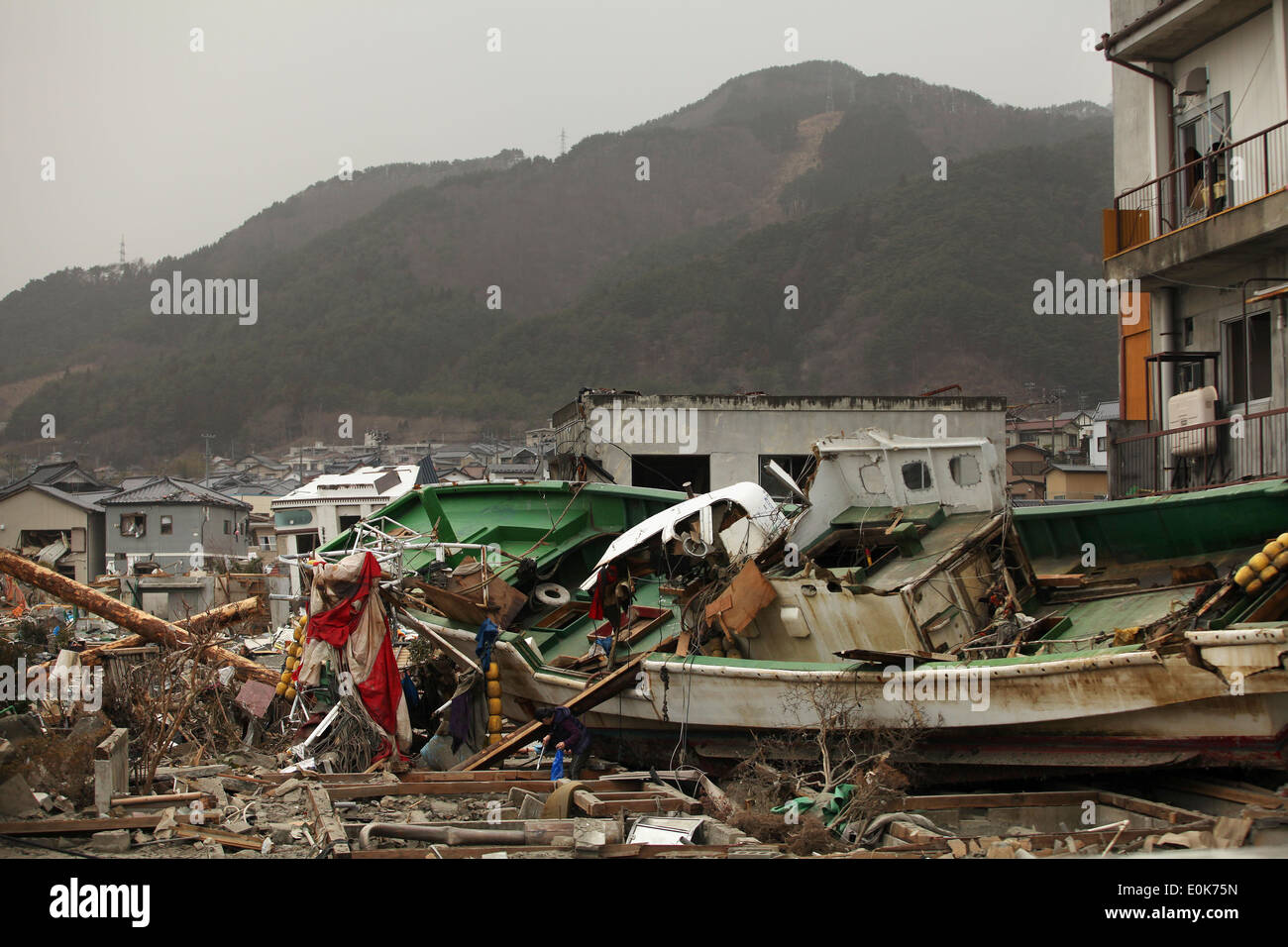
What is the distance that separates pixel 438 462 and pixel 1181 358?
54122mm

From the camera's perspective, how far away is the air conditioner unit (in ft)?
53.3

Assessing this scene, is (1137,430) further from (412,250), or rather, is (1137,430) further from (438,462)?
(412,250)

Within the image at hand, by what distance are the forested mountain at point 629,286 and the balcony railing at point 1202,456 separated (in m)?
18.7

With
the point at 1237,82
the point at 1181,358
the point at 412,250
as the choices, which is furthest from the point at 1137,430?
the point at 412,250

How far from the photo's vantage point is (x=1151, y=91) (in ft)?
63.5

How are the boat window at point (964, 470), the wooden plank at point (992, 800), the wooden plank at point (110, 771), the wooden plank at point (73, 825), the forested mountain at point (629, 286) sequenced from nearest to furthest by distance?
the wooden plank at point (73, 825) < the wooden plank at point (110, 771) < the wooden plank at point (992, 800) < the boat window at point (964, 470) < the forested mountain at point (629, 286)

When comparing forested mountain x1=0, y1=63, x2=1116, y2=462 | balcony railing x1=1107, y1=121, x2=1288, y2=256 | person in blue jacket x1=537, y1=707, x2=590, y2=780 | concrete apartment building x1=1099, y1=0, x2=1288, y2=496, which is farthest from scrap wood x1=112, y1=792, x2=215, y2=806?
forested mountain x1=0, y1=63, x2=1116, y2=462

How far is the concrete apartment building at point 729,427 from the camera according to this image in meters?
29.0

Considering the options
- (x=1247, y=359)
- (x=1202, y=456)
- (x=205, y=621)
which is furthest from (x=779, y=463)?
(x=205, y=621)

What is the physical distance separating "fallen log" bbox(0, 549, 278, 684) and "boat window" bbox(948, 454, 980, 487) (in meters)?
9.89

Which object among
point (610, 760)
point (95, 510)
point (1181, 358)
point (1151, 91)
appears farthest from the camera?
point (95, 510)

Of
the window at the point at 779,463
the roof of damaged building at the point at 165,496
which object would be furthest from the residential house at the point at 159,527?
the window at the point at 779,463

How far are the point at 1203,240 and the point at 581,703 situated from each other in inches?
446

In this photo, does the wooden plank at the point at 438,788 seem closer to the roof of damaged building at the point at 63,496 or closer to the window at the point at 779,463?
the window at the point at 779,463
